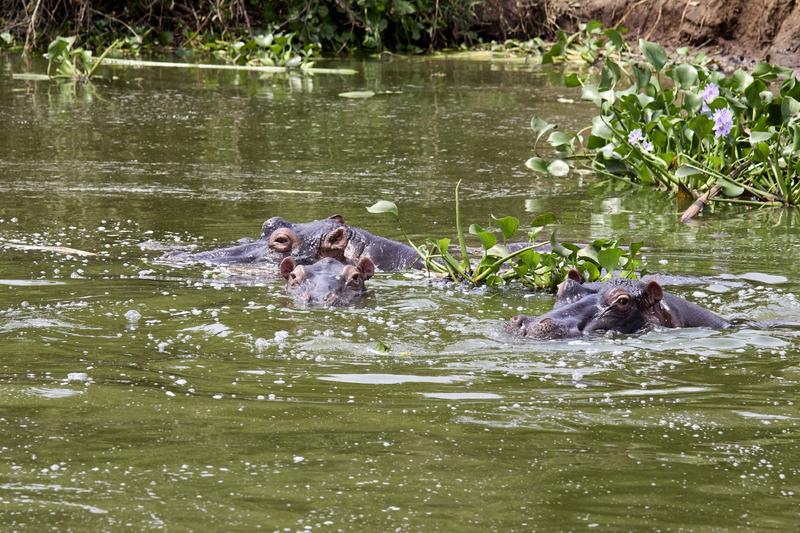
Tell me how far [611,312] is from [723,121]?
9.55 ft

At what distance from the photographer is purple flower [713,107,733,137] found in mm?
7242

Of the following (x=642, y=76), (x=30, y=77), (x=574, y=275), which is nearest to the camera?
(x=574, y=275)

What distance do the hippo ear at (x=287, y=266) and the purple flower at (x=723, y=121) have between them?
2.79 metres

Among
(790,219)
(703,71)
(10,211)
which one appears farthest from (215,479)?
(703,71)

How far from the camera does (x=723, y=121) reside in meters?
7.25

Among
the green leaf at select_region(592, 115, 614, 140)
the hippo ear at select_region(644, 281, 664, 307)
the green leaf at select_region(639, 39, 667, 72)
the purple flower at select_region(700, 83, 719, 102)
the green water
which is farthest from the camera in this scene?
the green leaf at select_region(592, 115, 614, 140)

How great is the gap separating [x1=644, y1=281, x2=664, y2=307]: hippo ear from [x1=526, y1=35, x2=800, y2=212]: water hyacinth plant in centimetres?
241

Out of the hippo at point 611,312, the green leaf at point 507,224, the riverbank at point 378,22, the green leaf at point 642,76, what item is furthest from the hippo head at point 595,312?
the riverbank at point 378,22

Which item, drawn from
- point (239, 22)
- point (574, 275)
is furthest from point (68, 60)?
point (574, 275)

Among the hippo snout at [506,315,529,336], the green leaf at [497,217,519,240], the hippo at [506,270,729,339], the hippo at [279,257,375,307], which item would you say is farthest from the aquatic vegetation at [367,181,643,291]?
the hippo snout at [506,315,529,336]

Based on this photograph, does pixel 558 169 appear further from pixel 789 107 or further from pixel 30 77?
pixel 30 77

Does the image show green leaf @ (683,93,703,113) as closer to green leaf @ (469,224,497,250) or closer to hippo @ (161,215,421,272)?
hippo @ (161,215,421,272)

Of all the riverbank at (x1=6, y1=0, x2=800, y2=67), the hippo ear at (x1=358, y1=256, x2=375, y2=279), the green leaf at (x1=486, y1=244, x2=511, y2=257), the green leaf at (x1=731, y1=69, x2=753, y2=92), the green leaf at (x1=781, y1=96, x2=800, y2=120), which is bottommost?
the hippo ear at (x1=358, y1=256, x2=375, y2=279)

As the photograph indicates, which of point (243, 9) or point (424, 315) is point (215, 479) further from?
point (243, 9)
